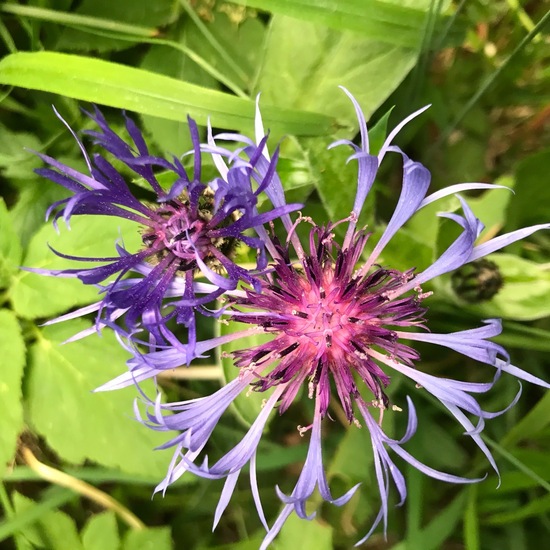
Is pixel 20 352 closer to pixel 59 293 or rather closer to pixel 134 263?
pixel 59 293

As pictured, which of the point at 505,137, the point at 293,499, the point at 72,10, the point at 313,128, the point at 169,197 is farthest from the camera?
the point at 505,137

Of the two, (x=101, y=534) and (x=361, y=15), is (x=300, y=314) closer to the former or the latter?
(x=361, y=15)

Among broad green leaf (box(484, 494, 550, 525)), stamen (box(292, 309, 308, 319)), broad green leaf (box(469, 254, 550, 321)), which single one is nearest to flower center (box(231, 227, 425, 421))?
stamen (box(292, 309, 308, 319))

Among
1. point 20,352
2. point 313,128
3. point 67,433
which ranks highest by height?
point 313,128

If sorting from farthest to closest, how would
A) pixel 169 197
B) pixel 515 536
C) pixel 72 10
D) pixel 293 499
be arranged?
pixel 515 536
pixel 72 10
pixel 293 499
pixel 169 197

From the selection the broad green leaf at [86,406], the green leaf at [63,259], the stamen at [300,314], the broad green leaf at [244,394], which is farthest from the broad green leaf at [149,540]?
the stamen at [300,314]

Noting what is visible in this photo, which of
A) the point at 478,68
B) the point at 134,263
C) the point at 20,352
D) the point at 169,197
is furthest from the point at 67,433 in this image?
the point at 478,68

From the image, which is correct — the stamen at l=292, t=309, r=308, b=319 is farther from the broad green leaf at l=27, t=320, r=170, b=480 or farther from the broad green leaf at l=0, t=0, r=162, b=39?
the broad green leaf at l=0, t=0, r=162, b=39

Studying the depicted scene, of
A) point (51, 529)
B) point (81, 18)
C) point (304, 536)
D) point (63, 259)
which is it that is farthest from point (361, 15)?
point (51, 529)
